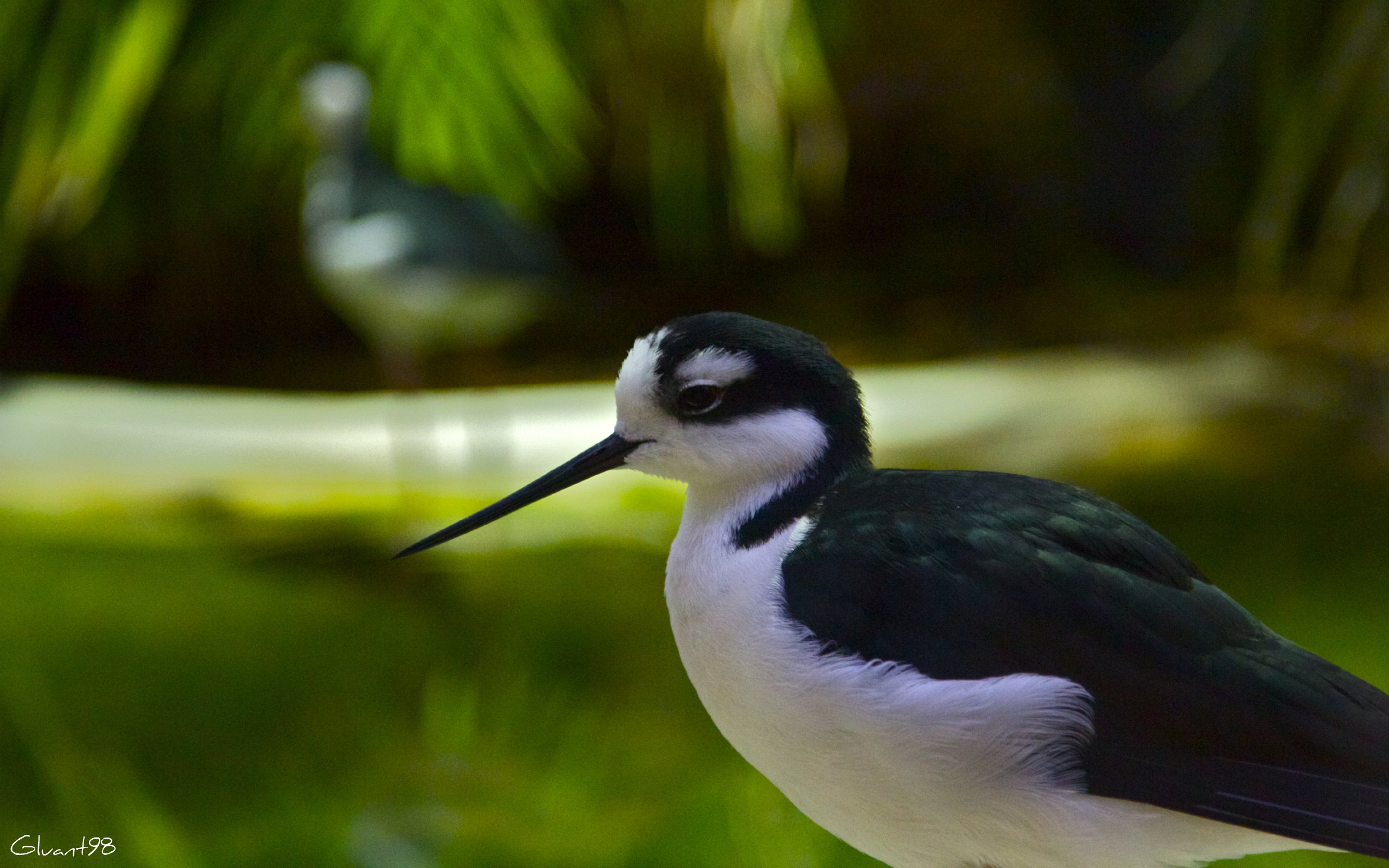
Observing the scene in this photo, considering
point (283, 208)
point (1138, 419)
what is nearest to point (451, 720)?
point (1138, 419)

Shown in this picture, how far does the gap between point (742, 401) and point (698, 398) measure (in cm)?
3

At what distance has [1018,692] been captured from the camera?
0.79m

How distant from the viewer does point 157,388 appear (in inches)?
94.1

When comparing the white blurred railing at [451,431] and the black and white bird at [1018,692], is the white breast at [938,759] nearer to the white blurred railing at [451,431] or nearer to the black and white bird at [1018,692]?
the black and white bird at [1018,692]

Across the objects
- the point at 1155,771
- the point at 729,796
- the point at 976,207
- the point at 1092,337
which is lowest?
the point at 729,796

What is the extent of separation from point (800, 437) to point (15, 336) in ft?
7.86

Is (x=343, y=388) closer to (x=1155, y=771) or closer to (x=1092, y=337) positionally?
(x=1092, y=337)

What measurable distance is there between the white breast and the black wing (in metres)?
0.02

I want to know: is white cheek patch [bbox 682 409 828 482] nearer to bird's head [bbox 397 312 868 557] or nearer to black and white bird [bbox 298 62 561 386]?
bird's head [bbox 397 312 868 557]

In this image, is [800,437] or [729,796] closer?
[800,437]

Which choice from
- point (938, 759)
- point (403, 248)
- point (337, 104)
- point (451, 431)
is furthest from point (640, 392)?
point (337, 104)

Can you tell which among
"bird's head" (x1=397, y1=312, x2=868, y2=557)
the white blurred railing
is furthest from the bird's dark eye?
the white blurred railing

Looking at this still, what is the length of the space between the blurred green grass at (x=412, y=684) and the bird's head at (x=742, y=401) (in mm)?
483

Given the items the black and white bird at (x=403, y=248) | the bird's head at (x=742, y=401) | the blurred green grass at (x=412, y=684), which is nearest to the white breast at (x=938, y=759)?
the bird's head at (x=742, y=401)
